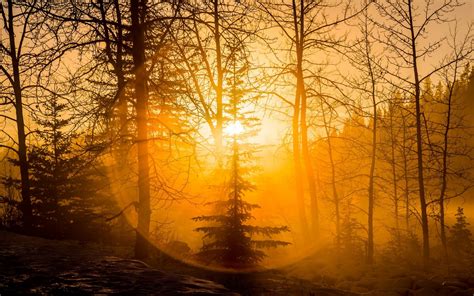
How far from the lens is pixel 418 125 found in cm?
1345

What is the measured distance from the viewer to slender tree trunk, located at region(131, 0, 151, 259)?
319 inches

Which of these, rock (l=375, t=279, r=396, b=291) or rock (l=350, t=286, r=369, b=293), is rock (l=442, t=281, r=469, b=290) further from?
rock (l=350, t=286, r=369, b=293)

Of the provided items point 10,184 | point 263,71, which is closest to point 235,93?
point 263,71

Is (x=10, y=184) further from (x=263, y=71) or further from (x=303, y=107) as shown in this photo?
(x=303, y=107)

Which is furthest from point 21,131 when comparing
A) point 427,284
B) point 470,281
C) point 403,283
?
point 470,281

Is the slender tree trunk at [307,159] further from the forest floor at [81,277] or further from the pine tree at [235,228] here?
the forest floor at [81,277]

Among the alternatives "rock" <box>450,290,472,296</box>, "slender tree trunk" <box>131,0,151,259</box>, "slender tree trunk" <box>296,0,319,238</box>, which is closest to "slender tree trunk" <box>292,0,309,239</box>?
"slender tree trunk" <box>296,0,319,238</box>

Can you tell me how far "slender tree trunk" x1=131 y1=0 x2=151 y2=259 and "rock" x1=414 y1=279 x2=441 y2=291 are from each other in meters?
7.62

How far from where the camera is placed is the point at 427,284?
1002cm

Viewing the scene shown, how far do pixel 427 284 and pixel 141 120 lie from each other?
9.01 meters

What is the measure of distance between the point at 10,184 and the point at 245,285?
15409 millimetres

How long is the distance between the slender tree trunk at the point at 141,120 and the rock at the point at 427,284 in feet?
25.0

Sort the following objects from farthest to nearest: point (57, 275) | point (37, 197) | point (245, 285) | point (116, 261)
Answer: point (37, 197), point (245, 285), point (116, 261), point (57, 275)

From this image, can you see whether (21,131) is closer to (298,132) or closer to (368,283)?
(298,132)
